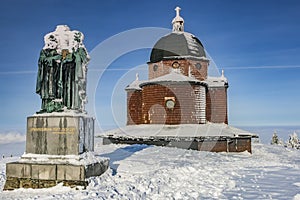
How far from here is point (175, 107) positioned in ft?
76.5

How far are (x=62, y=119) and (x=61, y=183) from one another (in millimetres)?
1561

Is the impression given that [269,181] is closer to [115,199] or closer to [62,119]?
[115,199]

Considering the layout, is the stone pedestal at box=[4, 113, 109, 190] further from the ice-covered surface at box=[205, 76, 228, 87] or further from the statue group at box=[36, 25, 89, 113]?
the ice-covered surface at box=[205, 76, 228, 87]

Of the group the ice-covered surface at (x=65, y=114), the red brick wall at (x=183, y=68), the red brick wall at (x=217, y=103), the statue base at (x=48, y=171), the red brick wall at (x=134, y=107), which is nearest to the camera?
the statue base at (x=48, y=171)

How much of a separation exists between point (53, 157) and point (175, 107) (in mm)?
16724

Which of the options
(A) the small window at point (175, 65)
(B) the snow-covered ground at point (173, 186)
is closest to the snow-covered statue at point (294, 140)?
(A) the small window at point (175, 65)

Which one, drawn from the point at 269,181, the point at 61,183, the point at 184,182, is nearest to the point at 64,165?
the point at 61,183

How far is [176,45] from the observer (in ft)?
87.8

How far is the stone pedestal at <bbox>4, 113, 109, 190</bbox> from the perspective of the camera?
6895mm

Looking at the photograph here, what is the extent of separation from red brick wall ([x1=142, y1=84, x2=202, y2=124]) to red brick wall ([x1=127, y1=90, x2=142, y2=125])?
5.06 m

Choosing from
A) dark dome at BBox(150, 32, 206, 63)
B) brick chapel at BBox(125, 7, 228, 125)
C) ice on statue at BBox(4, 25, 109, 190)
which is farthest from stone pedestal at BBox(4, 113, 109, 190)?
dark dome at BBox(150, 32, 206, 63)

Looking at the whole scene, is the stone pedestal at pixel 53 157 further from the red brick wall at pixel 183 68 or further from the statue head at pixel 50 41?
the red brick wall at pixel 183 68

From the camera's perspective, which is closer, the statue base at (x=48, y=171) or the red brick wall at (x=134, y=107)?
the statue base at (x=48, y=171)

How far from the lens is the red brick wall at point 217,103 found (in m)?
27.5
